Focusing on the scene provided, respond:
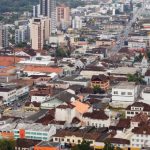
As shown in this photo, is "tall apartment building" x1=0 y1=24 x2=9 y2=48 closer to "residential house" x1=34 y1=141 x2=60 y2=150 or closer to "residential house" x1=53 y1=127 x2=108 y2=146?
"residential house" x1=53 y1=127 x2=108 y2=146

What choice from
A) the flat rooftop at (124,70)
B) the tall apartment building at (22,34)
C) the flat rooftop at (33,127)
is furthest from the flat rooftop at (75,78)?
the tall apartment building at (22,34)

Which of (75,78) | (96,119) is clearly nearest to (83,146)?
(96,119)

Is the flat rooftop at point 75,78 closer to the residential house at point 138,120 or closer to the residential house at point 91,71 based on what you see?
the residential house at point 91,71

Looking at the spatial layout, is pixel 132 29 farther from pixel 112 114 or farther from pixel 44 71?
pixel 112 114


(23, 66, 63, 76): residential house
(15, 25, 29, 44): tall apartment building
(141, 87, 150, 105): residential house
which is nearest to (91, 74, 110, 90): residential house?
(141, 87, 150, 105): residential house

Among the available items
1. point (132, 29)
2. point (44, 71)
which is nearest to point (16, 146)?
point (44, 71)

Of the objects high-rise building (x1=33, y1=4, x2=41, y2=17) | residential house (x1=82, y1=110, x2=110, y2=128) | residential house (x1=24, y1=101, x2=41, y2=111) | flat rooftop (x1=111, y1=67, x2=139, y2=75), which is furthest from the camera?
high-rise building (x1=33, y1=4, x2=41, y2=17)
